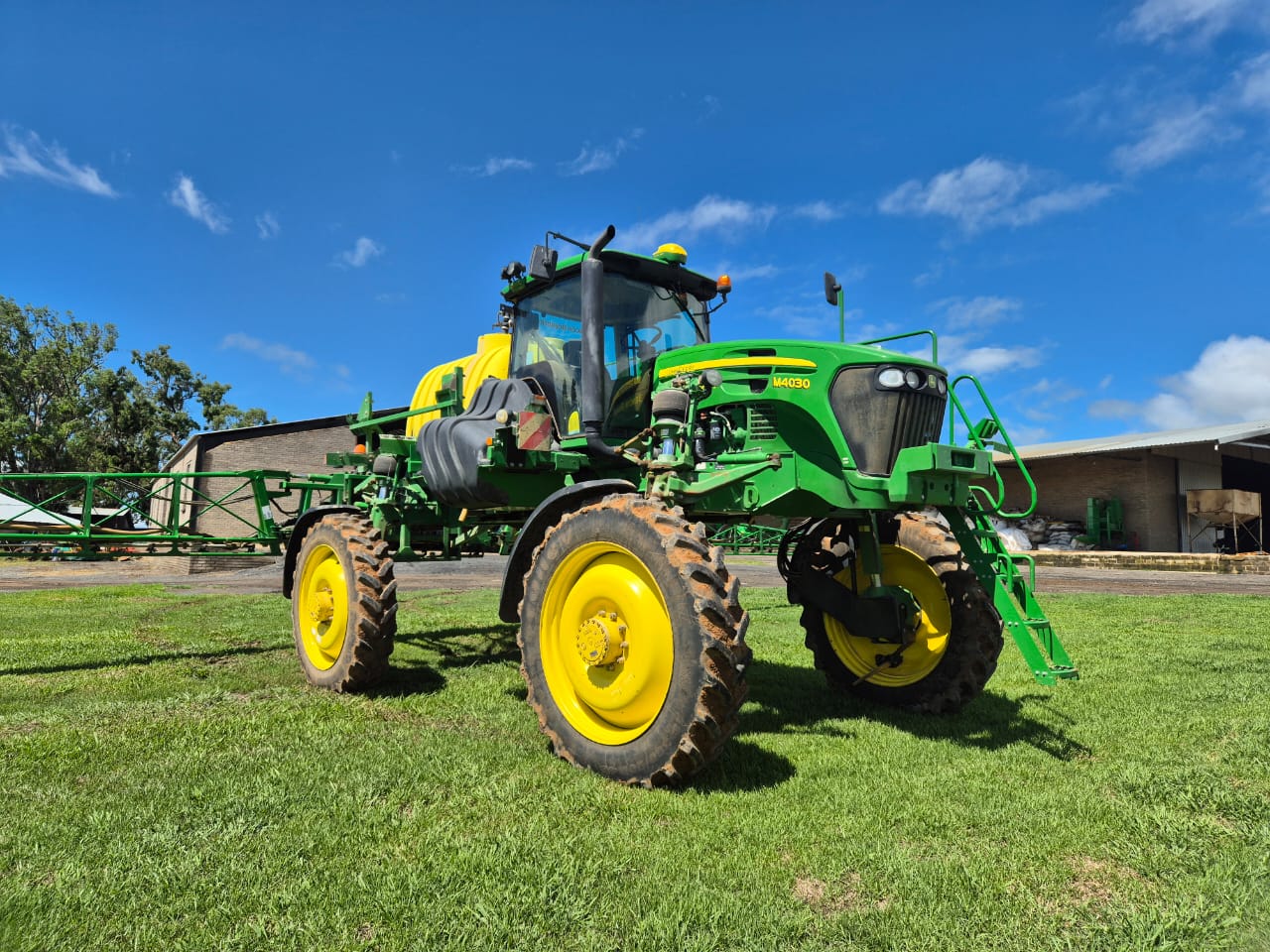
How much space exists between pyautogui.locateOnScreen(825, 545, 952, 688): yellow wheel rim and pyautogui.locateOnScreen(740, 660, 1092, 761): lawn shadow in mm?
263

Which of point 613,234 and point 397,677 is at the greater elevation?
point 613,234

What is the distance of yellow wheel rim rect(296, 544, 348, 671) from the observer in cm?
613

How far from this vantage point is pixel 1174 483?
85.7 feet

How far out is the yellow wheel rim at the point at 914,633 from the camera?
17.6 ft

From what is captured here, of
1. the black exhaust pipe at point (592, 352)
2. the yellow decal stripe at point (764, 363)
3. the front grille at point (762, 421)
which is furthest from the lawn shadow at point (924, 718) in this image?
the yellow decal stripe at point (764, 363)

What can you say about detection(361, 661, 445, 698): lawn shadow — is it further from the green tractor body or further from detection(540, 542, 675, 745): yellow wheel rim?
detection(540, 542, 675, 745): yellow wheel rim

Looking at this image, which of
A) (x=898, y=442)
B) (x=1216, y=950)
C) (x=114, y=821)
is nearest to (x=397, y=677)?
(x=114, y=821)

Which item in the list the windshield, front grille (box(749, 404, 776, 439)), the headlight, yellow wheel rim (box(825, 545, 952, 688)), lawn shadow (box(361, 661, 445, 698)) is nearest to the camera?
the headlight

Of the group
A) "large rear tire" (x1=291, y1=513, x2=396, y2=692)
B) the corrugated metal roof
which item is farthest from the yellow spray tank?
the corrugated metal roof

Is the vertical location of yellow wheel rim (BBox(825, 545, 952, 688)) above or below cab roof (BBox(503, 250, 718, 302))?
below

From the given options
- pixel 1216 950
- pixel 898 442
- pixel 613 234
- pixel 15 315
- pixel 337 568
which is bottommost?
pixel 1216 950

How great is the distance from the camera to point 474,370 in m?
7.27

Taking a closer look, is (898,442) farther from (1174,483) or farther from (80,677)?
(1174,483)

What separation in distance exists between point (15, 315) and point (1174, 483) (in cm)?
6001
